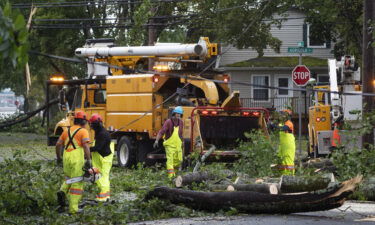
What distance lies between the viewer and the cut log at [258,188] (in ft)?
39.5

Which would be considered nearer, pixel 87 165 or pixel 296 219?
pixel 296 219

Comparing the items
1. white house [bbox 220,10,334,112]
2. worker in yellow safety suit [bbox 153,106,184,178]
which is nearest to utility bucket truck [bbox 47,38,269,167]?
worker in yellow safety suit [bbox 153,106,184,178]

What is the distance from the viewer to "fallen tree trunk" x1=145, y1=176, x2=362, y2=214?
11.3 metres

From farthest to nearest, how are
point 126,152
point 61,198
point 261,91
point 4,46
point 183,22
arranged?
1. point 261,91
2. point 183,22
3. point 126,152
4. point 61,198
5. point 4,46

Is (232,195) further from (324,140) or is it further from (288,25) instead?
(288,25)

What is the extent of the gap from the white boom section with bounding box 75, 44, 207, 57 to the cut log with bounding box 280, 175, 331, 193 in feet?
29.5

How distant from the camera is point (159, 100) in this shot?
20.9m

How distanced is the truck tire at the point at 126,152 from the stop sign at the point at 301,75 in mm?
4717

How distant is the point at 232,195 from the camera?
39.4 ft

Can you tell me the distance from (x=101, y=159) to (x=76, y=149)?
1.06 metres

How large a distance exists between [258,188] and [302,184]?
79 cm

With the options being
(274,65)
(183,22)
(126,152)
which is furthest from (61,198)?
(274,65)

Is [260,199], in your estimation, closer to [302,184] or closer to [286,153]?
[302,184]

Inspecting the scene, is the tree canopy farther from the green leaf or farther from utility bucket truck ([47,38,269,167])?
the green leaf
